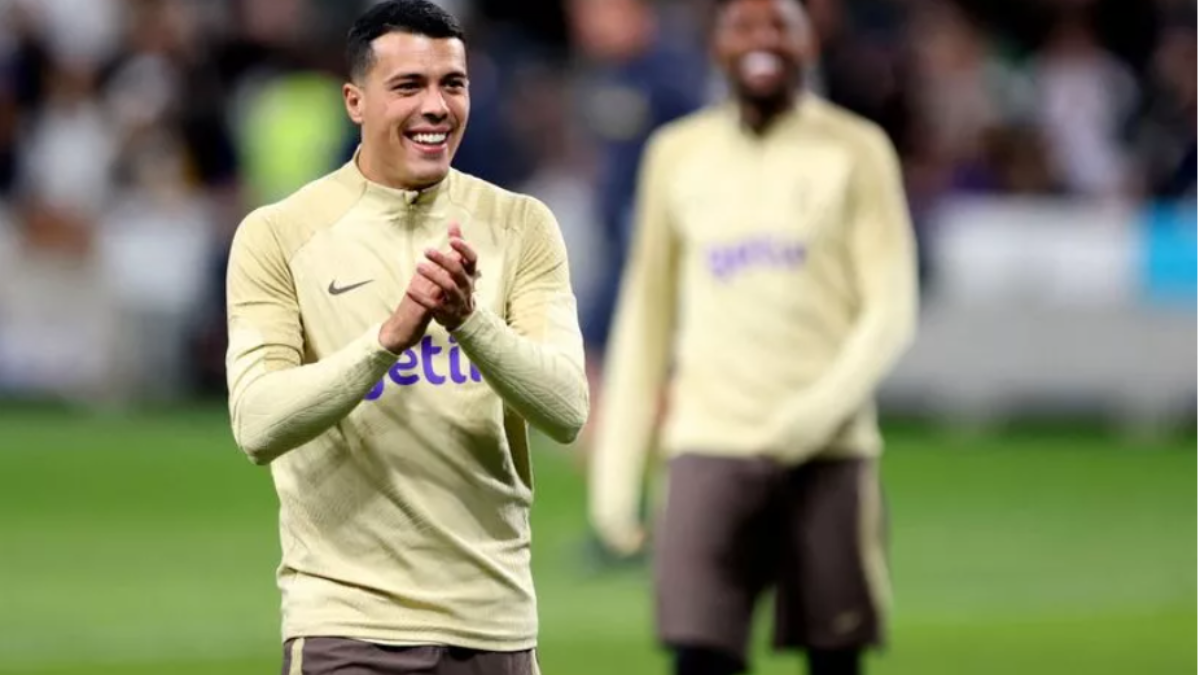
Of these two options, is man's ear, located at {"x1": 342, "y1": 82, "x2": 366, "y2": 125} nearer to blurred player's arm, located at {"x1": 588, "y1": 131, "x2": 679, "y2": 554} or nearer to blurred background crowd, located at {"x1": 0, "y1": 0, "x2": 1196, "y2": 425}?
blurred player's arm, located at {"x1": 588, "y1": 131, "x2": 679, "y2": 554}

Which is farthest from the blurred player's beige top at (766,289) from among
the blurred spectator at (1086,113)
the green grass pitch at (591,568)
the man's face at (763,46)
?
the blurred spectator at (1086,113)

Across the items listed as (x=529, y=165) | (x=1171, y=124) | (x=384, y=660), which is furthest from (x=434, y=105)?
(x=1171, y=124)

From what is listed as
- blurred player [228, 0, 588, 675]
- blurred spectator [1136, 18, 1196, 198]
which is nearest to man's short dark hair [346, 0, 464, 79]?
blurred player [228, 0, 588, 675]

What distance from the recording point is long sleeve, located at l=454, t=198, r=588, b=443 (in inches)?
217

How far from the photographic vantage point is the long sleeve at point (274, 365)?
18.0 feet

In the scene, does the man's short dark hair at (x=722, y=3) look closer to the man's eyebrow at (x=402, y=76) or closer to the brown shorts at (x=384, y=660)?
the man's eyebrow at (x=402, y=76)

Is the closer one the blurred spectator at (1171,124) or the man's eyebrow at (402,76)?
the man's eyebrow at (402,76)

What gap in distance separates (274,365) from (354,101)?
1.80ft

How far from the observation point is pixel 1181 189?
69.5 ft

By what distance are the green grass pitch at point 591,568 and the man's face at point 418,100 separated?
5.70 metres

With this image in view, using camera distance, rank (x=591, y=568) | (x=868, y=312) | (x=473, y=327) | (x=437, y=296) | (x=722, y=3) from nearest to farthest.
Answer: (x=437, y=296), (x=473, y=327), (x=868, y=312), (x=722, y=3), (x=591, y=568)

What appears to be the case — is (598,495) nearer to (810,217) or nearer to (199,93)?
(810,217)

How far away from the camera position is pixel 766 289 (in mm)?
8539

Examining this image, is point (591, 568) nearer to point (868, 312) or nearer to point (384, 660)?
point (868, 312)
